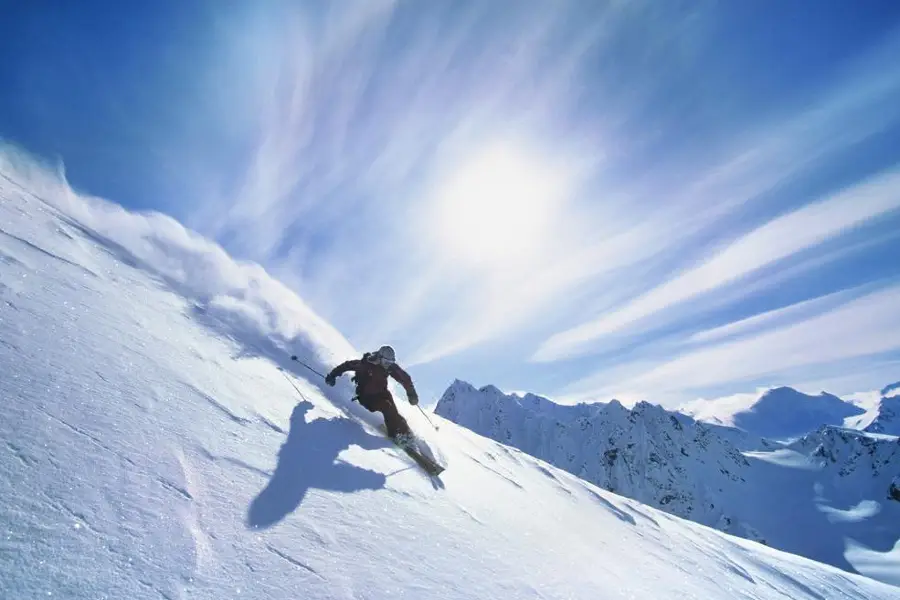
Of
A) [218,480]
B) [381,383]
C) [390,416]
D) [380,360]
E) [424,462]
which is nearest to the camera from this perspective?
[218,480]

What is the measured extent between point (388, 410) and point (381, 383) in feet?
2.21

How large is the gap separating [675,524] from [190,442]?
1504 cm

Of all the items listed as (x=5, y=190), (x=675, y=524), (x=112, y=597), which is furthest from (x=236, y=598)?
(x=675, y=524)

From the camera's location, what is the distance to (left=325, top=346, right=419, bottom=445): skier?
10.6 meters

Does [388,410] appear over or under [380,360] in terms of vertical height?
under

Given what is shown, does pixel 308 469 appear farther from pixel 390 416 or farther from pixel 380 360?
pixel 380 360

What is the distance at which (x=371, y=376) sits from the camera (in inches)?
442

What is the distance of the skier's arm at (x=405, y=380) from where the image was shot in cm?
1198

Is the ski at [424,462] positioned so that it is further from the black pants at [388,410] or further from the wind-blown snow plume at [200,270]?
the wind-blown snow plume at [200,270]

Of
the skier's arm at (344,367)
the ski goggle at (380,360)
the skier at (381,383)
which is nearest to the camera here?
the skier at (381,383)

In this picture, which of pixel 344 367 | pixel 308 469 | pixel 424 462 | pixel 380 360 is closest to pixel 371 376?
pixel 380 360

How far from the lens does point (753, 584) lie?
37.6ft

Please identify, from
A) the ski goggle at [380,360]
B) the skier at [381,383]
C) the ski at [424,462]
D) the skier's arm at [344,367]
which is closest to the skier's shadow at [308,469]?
the ski at [424,462]

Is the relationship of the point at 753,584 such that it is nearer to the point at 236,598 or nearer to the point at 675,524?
the point at 675,524
